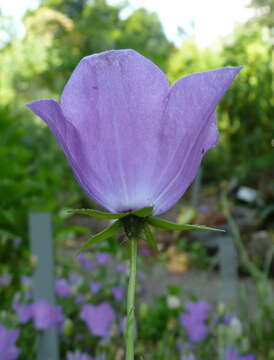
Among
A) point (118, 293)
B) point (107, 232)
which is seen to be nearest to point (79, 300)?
point (118, 293)

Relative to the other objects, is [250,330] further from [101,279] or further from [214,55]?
[214,55]

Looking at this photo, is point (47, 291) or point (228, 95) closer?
point (47, 291)

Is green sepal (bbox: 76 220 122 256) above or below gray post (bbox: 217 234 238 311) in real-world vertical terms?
above

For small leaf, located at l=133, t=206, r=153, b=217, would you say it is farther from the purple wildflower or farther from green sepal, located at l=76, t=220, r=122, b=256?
the purple wildflower

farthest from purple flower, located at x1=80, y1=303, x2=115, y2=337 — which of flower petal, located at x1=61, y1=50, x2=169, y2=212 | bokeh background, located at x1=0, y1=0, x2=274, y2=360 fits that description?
flower petal, located at x1=61, y1=50, x2=169, y2=212

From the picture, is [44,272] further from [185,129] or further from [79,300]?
[185,129]

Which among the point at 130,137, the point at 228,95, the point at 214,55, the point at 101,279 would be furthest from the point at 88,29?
the point at 130,137

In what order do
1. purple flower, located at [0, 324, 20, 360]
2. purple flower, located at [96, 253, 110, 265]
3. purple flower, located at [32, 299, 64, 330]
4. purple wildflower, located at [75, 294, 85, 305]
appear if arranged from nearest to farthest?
purple flower, located at [0, 324, 20, 360]
purple flower, located at [32, 299, 64, 330]
purple wildflower, located at [75, 294, 85, 305]
purple flower, located at [96, 253, 110, 265]
